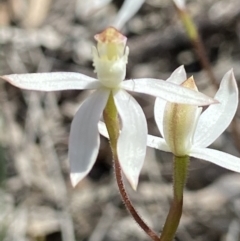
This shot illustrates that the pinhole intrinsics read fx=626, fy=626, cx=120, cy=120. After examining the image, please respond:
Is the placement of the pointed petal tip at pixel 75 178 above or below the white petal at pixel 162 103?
below

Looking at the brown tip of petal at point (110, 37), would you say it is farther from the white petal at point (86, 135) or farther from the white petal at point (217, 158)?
the white petal at point (217, 158)

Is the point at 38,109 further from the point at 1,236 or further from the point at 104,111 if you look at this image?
the point at 104,111

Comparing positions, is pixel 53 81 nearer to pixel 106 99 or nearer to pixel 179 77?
pixel 106 99

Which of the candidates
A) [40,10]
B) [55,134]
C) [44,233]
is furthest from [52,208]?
[40,10]

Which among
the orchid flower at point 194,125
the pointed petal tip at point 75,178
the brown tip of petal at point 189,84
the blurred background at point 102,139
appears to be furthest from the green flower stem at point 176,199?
the blurred background at point 102,139

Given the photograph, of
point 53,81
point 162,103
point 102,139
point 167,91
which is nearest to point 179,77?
point 162,103

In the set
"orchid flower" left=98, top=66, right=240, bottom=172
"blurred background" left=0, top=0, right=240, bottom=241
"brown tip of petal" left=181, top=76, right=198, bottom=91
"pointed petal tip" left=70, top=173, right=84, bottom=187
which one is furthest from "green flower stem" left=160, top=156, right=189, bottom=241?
"blurred background" left=0, top=0, right=240, bottom=241
